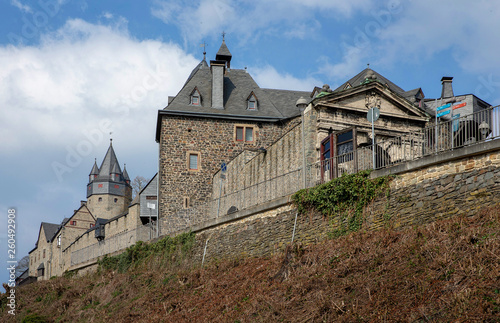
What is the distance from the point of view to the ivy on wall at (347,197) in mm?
17359

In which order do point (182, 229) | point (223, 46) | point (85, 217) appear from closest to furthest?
1. point (182, 229)
2. point (223, 46)
3. point (85, 217)

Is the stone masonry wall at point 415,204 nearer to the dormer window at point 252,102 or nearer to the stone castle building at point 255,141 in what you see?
the stone castle building at point 255,141

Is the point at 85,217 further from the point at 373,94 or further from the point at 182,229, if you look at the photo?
the point at 373,94

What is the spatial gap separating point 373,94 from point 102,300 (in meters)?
13.1

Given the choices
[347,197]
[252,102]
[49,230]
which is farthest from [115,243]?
[49,230]

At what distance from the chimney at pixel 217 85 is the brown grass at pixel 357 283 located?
1528cm

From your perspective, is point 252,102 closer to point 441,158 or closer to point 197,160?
point 197,160

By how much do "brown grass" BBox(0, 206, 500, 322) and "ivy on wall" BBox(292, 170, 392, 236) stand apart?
69 centimetres

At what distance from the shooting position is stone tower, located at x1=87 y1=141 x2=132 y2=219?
97.2m

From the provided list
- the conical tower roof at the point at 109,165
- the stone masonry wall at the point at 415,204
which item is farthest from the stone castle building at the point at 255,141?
the conical tower roof at the point at 109,165

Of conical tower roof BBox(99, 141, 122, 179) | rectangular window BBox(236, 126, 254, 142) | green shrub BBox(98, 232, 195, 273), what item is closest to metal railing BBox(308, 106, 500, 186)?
green shrub BBox(98, 232, 195, 273)

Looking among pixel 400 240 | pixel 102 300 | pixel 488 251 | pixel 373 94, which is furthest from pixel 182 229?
pixel 488 251

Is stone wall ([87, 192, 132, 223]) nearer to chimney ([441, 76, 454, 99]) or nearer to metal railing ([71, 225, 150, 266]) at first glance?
metal railing ([71, 225, 150, 266])

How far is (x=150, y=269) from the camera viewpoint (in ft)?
88.4
